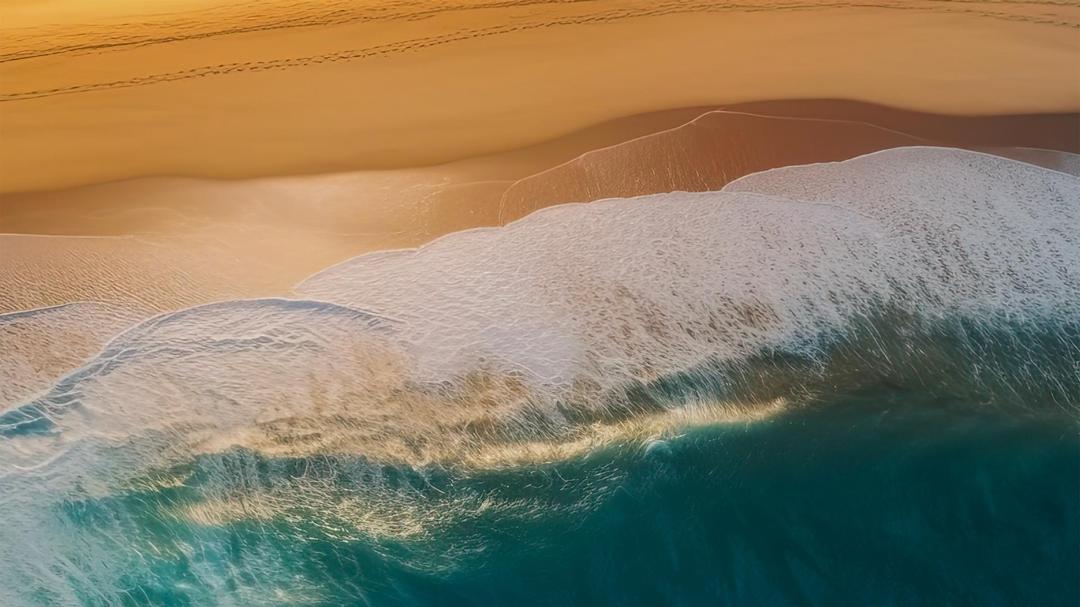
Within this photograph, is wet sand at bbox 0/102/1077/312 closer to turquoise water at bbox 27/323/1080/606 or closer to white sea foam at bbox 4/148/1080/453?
white sea foam at bbox 4/148/1080/453

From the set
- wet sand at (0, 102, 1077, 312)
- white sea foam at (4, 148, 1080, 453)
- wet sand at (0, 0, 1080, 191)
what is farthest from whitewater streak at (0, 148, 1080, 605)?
wet sand at (0, 0, 1080, 191)

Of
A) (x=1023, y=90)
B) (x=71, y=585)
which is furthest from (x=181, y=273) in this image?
(x=1023, y=90)

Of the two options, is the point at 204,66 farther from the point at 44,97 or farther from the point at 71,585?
the point at 71,585

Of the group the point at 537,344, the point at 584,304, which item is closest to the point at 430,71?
the point at 584,304

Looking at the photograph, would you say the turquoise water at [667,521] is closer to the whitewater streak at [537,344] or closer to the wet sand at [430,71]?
the whitewater streak at [537,344]

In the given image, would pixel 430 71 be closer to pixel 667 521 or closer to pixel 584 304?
pixel 584 304
